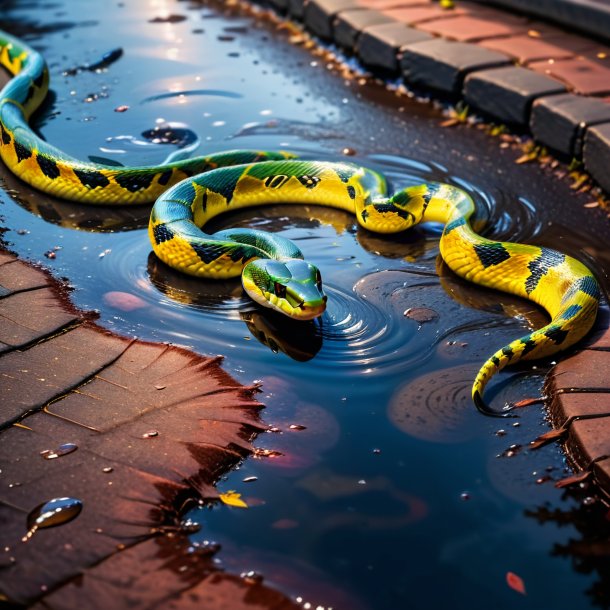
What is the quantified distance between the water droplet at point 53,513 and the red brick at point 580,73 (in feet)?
17.0

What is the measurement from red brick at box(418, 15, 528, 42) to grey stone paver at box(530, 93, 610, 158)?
1.71m

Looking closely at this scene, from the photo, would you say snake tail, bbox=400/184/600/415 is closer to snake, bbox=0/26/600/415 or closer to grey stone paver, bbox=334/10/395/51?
snake, bbox=0/26/600/415

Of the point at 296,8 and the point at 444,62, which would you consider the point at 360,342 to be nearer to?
the point at 444,62

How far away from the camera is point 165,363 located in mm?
4258

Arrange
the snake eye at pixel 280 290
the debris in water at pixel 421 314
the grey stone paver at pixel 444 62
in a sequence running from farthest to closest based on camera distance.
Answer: the grey stone paver at pixel 444 62 → the debris in water at pixel 421 314 → the snake eye at pixel 280 290

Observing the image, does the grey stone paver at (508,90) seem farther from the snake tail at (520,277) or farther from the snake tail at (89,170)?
the snake tail at (89,170)

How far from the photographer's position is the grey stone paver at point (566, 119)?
6336 mm

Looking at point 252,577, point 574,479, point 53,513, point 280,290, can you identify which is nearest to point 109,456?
point 53,513

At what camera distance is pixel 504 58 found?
7.57m

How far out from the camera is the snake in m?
4.45

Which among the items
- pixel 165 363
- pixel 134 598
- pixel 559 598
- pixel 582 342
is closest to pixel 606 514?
pixel 559 598

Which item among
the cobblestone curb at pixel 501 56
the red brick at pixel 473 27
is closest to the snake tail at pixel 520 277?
the cobblestone curb at pixel 501 56

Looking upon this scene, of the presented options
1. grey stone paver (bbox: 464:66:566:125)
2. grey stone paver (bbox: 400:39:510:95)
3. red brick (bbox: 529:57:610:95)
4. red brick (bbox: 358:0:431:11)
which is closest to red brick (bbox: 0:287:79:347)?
grey stone paver (bbox: 464:66:566:125)

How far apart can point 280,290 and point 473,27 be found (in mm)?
4947
